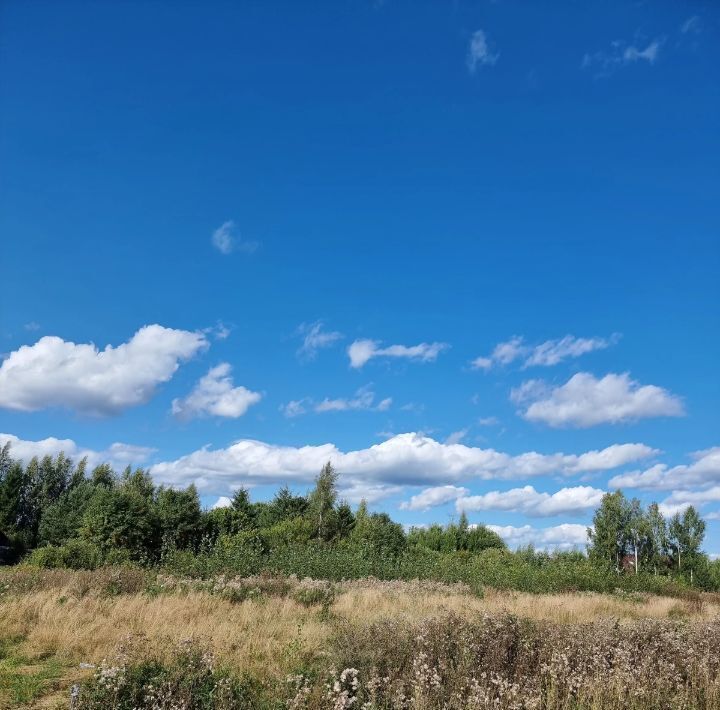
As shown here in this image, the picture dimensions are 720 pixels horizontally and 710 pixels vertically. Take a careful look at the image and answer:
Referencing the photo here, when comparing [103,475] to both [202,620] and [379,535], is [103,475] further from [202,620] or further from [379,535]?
[202,620]

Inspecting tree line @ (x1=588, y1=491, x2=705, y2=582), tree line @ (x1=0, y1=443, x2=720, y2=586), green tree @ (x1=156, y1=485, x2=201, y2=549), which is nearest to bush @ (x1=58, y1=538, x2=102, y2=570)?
tree line @ (x1=0, y1=443, x2=720, y2=586)

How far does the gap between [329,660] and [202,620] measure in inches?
157

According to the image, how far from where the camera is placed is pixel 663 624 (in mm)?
9328

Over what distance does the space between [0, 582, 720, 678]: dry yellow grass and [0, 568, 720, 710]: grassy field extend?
4cm

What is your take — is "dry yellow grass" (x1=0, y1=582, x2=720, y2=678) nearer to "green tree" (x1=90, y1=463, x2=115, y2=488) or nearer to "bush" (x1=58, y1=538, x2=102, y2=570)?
"bush" (x1=58, y1=538, x2=102, y2=570)

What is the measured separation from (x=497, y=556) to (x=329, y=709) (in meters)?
40.2

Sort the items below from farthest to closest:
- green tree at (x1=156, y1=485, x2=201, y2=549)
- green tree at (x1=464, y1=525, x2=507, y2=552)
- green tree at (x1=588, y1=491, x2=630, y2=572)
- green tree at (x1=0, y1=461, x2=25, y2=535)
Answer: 1. green tree at (x1=0, y1=461, x2=25, y2=535)
2. green tree at (x1=464, y1=525, x2=507, y2=552)
3. green tree at (x1=588, y1=491, x2=630, y2=572)
4. green tree at (x1=156, y1=485, x2=201, y2=549)

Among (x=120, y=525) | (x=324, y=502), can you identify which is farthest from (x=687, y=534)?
(x=120, y=525)

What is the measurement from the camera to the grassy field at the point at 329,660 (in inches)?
234

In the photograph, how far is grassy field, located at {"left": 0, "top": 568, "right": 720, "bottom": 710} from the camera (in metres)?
5.93

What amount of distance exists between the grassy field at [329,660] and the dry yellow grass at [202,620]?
1.5 inches

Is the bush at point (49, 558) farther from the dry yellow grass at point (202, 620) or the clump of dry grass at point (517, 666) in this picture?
the clump of dry grass at point (517, 666)

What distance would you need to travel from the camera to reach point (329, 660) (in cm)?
729

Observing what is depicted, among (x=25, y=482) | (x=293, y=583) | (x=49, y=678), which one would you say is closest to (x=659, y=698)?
(x=49, y=678)
